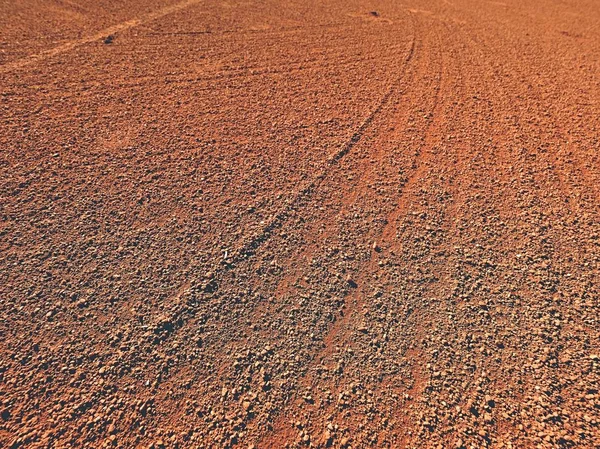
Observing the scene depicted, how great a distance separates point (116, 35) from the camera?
345 inches

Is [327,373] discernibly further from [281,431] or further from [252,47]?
[252,47]

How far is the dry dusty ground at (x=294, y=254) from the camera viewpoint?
2.97 meters

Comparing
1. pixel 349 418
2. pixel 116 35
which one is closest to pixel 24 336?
pixel 349 418

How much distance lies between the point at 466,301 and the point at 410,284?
545mm

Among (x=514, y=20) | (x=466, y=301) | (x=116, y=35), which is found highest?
(x=514, y=20)

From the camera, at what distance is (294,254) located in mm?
4086

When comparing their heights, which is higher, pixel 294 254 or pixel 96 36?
pixel 96 36

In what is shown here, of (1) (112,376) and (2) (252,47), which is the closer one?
(1) (112,376)

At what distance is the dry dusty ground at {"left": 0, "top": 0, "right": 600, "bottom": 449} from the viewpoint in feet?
9.74

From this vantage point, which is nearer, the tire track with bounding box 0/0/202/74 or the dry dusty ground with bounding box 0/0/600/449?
the dry dusty ground with bounding box 0/0/600/449

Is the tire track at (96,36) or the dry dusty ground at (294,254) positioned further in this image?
the tire track at (96,36)

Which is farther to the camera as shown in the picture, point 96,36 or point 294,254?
point 96,36

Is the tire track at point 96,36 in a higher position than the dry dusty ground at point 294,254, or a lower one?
higher

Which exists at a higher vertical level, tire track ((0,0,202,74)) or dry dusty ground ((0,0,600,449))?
tire track ((0,0,202,74))
